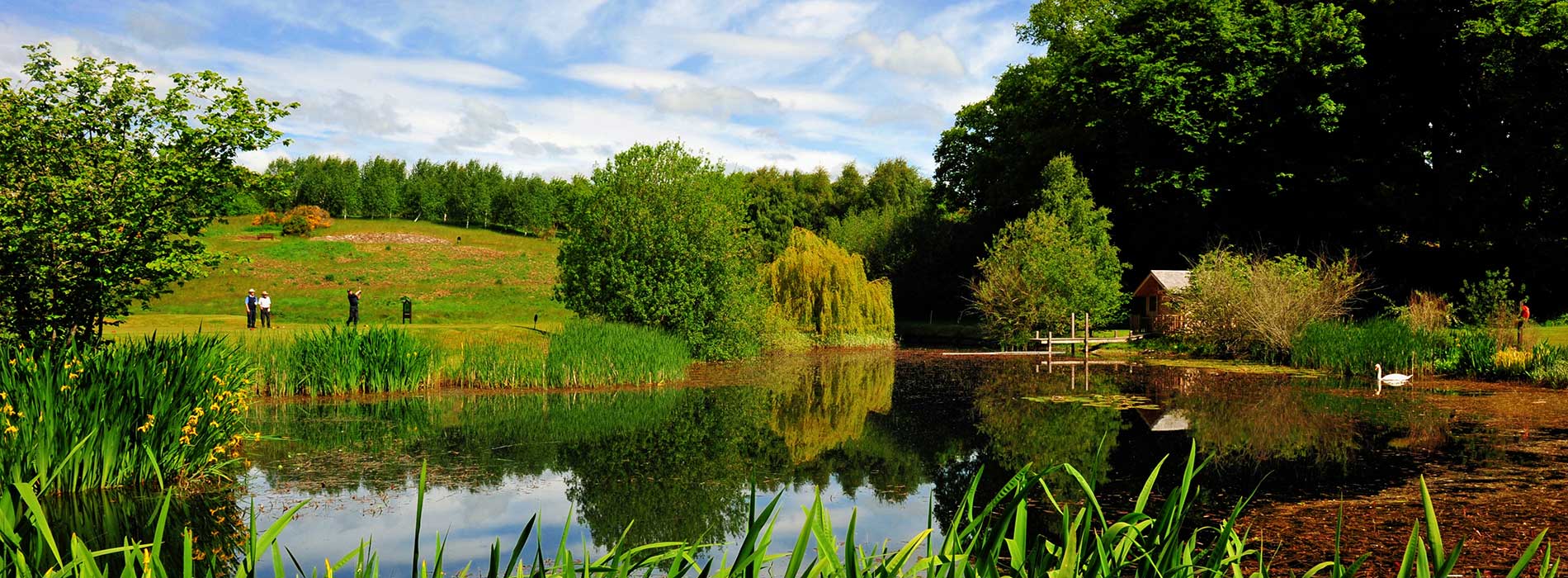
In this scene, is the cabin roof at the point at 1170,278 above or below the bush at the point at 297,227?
below

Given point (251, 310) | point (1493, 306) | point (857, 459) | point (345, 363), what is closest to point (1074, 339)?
point (1493, 306)

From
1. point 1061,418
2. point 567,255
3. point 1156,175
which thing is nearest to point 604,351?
point 567,255

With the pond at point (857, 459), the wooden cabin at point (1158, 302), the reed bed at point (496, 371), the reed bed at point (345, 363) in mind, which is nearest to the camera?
the pond at point (857, 459)

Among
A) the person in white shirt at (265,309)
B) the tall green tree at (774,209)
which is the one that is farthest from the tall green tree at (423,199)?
the person in white shirt at (265,309)

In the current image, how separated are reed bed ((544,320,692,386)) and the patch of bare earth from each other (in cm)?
4237

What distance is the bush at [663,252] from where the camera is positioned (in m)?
23.4

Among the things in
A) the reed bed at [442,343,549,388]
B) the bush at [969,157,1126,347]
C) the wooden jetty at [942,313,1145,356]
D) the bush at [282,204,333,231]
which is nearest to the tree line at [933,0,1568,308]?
the bush at [969,157,1126,347]

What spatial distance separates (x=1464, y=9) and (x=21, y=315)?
119 ft

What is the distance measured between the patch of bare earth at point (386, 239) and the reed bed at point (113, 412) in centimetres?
5092

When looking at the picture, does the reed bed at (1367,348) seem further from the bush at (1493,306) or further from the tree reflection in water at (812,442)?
the tree reflection in water at (812,442)

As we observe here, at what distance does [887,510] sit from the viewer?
9703 millimetres

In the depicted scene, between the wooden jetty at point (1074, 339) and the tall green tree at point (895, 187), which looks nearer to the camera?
the wooden jetty at point (1074, 339)

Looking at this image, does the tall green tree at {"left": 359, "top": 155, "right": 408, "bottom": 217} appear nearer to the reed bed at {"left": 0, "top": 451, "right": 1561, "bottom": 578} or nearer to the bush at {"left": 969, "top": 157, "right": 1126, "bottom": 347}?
the bush at {"left": 969, "top": 157, "right": 1126, "bottom": 347}

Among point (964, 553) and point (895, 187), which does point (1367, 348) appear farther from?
point (895, 187)
